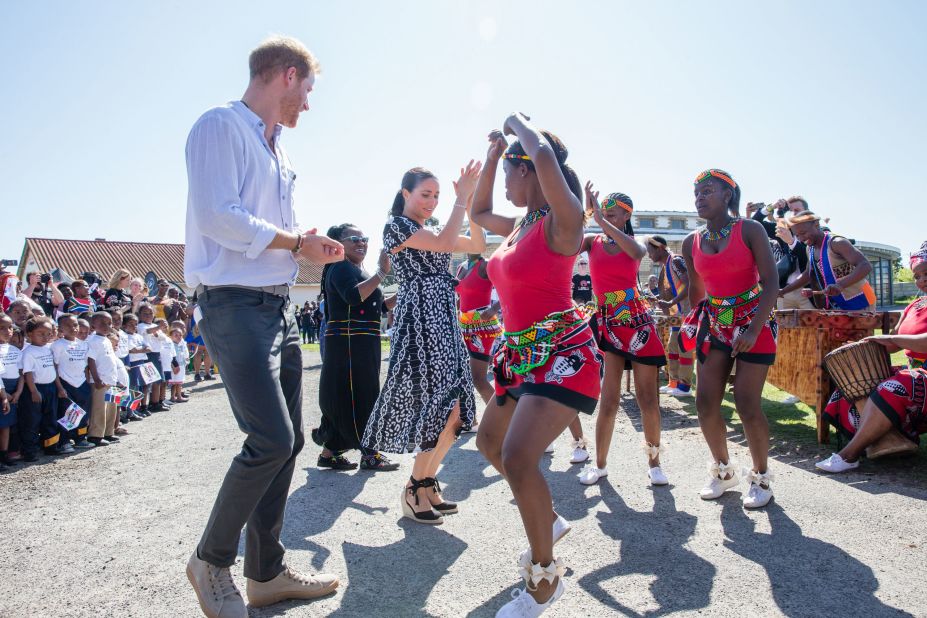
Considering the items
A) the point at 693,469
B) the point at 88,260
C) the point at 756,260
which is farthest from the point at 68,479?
the point at 88,260

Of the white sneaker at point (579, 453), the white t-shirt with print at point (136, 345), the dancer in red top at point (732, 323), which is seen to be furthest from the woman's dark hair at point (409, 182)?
the white t-shirt with print at point (136, 345)

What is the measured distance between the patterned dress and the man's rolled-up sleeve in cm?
164

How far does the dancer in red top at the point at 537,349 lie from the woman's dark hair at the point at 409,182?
1160mm

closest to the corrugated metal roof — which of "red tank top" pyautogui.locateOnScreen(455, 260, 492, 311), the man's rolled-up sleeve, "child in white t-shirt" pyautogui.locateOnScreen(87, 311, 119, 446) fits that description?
"child in white t-shirt" pyautogui.locateOnScreen(87, 311, 119, 446)

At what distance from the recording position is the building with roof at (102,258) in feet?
131

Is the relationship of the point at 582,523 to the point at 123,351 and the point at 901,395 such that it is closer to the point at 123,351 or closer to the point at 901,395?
the point at 901,395

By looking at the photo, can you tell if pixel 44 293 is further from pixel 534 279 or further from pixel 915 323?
pixel 915 323

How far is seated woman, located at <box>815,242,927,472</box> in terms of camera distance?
4688mm

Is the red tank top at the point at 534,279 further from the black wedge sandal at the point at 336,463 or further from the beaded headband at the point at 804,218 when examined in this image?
the beaded headband at the point at 804,218

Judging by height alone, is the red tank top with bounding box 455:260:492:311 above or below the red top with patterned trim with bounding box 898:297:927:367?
above

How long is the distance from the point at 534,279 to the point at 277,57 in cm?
153

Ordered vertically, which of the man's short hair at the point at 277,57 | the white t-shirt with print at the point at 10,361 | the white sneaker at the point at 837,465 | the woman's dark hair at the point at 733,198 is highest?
the man's short hair at the point at 277,57

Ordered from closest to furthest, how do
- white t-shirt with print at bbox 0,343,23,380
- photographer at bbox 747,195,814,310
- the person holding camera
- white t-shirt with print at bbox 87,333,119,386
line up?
white t-shirt with print at bbox 0,343,23,380
white t-shirt with print at bbox 87,333,119,386
photographer at bbox 747,195,814,310
the person holding camera

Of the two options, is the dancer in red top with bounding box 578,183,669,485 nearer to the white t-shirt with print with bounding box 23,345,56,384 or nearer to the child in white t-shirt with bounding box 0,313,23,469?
the child in white t-shirt with bounding box 0,313,23,469
